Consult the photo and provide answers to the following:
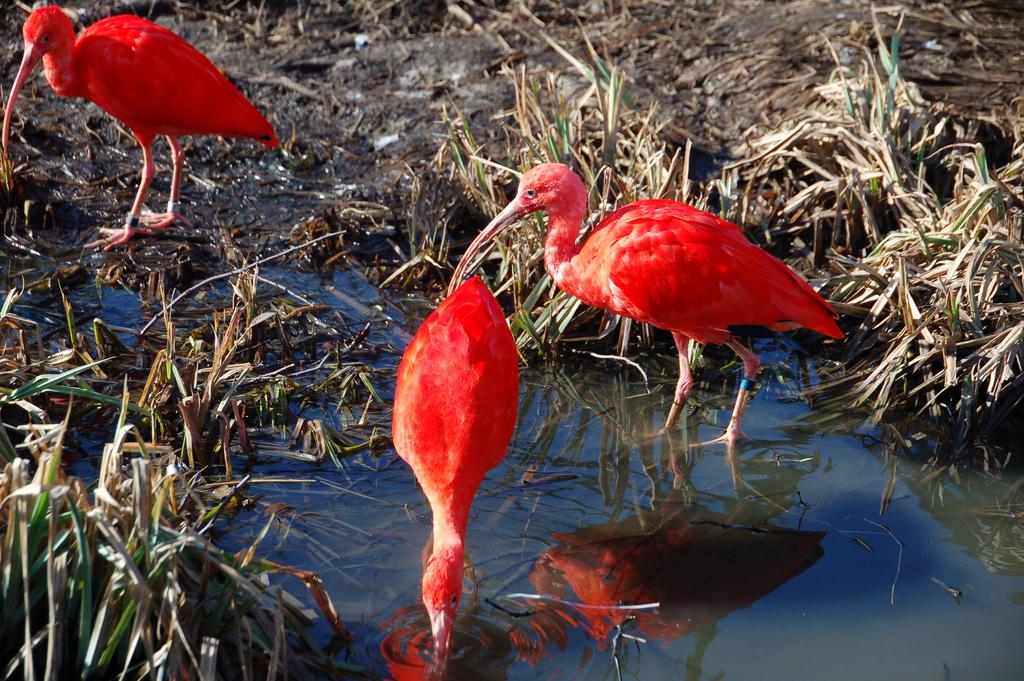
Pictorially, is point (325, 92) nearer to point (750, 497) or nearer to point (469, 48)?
point (469, 48)

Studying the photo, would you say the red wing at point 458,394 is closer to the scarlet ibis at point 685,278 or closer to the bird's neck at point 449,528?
the bird's neck at point 449,528

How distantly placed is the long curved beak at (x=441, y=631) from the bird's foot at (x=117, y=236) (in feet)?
11.7

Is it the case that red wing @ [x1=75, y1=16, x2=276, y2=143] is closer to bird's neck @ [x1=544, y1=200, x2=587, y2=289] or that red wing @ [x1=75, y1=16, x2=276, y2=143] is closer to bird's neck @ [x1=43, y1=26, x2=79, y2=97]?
bird's neck @ [x1=43, y1=26, x2=79, y2=97]

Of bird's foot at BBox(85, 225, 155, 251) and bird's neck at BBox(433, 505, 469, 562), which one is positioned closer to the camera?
bird's neck at BBox(433, 505, 469, 562)

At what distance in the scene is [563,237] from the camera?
5.05 metres

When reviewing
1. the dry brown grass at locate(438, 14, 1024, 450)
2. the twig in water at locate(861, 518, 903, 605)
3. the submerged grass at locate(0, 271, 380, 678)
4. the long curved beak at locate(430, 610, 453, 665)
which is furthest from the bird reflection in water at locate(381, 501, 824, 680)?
the dry brown grass at locate(438, 14, 1024, 450)

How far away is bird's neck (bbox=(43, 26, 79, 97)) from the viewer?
596 centimetres

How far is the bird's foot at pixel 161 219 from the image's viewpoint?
618 cm

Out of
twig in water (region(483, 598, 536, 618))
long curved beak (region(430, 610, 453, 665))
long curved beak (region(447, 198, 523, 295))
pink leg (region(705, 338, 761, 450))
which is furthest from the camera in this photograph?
long curved beak (region(447, 198, 523, 295))

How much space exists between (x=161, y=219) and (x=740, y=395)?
3.49m

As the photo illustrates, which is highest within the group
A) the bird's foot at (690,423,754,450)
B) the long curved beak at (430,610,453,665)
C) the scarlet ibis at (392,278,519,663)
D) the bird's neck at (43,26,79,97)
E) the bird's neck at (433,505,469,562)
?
the bird's neck at (43,26,79,97)

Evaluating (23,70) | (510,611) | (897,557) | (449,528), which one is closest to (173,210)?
(23,70)

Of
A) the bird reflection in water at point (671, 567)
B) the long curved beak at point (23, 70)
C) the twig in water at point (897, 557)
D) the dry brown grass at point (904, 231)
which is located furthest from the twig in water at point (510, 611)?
the long curved beak at point (23, 70)

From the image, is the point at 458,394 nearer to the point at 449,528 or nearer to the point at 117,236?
the point at 449,528
